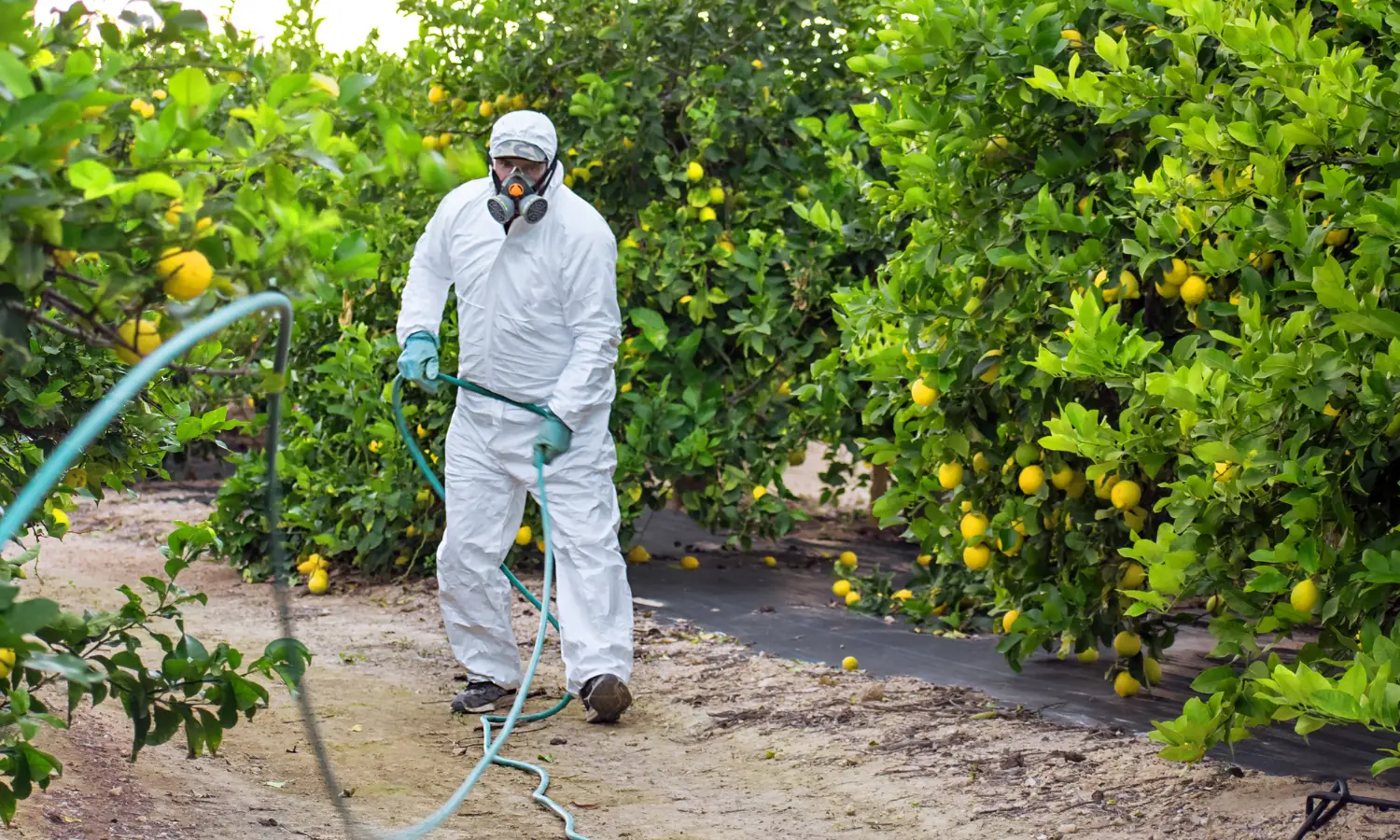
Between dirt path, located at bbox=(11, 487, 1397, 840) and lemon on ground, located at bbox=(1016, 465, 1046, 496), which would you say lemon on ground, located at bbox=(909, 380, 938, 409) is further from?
dirt path, located at bbox=(11, 487, 1397, 840)

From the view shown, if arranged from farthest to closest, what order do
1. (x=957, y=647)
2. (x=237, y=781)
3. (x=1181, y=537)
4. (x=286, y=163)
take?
(x=957, y=647) < (x=237, y=781) < (x=1181, y=537) < (x=286, y=163)

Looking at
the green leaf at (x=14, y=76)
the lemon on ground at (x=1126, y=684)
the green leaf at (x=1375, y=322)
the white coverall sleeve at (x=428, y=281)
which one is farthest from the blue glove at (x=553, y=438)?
the green leaf at (x=14, y=76)

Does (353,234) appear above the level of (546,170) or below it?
below

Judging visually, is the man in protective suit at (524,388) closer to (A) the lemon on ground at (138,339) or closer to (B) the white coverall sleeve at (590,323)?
(B) the white coverall sleeve at (590,323)

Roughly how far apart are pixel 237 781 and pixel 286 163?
2355 mm

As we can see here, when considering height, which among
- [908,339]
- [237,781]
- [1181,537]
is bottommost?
[237,781]

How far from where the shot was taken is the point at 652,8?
643cm

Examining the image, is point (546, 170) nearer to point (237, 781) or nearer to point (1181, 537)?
point (237, 781)

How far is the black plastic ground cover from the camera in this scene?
381cm

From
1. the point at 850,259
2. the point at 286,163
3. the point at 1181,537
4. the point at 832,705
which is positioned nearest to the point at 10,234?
the point at 286,163

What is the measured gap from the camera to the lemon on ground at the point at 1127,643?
4.08 m

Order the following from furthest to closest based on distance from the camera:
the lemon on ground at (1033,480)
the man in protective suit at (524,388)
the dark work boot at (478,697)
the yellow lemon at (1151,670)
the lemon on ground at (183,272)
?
the dark work boot at (478,697), the man in protective suit at (524,388), the yellow lemon at (1151,670), the lemon on ground at (1033,480), the lemon on ground at (183,272)

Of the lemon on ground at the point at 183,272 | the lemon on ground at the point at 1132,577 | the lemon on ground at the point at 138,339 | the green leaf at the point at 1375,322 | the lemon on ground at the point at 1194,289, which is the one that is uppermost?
the lemon on ground at the point at 1194,289

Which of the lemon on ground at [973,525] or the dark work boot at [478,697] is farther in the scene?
the dark work boot at [478,697]
